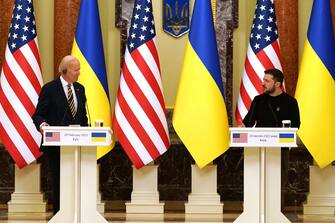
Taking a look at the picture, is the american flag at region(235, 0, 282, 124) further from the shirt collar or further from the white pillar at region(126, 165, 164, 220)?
the shirt collar

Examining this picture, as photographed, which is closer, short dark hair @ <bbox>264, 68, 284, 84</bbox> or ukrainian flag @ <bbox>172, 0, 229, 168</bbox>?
short dark hair @ <bbox>264, 68, 284, 84</bbox>

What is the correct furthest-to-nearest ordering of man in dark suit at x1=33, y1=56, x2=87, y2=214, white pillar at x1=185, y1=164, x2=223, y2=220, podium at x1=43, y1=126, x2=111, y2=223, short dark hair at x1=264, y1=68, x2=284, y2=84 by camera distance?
white pillar at x1=185, y1=164, x2=223, y2=220 → short dark hair at x1=264, y1=68, x2=284, y2=84 → man in dark suit at x1=33, y1=56, x2=87, y2=214 → podium at x1=43, y1=126, x2=111, y2=223

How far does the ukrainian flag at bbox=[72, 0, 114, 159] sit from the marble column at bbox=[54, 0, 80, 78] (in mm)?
958

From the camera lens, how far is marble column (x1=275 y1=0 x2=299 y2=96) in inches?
434

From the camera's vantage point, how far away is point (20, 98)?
32.7 ft

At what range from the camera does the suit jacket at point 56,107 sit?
26.3 feet

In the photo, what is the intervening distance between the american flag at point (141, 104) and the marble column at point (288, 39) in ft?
6.36

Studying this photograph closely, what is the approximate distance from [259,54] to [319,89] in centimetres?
81

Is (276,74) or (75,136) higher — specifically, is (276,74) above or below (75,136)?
above

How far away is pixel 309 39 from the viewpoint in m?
10.0

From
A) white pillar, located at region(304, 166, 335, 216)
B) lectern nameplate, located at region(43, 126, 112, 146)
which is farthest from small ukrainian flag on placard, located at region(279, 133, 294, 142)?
white pillar, located at region(304, 166, 335, 216)

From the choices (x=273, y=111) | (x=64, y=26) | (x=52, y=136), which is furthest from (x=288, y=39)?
(x=52, y=136)

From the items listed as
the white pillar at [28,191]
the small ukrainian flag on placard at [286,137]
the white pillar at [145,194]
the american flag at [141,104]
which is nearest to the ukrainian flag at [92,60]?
the american flag at [141,104]

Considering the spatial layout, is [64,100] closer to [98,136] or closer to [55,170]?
[55,170]
